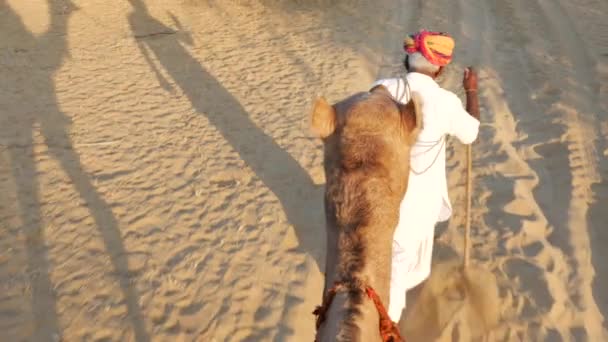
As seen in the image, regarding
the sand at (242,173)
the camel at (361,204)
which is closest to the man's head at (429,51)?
the camel at (361,204)

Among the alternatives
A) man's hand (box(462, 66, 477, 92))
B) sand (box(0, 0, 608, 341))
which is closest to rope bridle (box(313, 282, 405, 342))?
man's hand (box(462, 66, 477, 92))

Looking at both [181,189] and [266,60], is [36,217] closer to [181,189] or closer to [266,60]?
[181,189]

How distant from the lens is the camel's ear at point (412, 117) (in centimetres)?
178

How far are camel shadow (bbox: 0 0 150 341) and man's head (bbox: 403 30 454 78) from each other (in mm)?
2793

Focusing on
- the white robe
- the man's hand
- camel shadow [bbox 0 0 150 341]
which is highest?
the man's hand

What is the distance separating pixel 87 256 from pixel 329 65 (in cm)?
523

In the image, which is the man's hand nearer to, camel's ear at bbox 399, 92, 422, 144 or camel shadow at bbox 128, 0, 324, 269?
camel's ear at bbox 399, 92, 422, 144

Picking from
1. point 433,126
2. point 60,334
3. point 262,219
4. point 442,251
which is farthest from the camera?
point 262,219

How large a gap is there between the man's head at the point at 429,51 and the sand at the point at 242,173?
1.90 meters

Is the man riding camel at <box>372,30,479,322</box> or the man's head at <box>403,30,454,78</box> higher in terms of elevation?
the man's head at <box>403,30,454,78</box>

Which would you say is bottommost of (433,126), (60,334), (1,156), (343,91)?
(60,334)

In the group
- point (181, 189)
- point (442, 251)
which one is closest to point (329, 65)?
point (181, 189)

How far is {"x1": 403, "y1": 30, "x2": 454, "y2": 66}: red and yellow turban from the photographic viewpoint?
9.10 ft

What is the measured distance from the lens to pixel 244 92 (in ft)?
26.3
